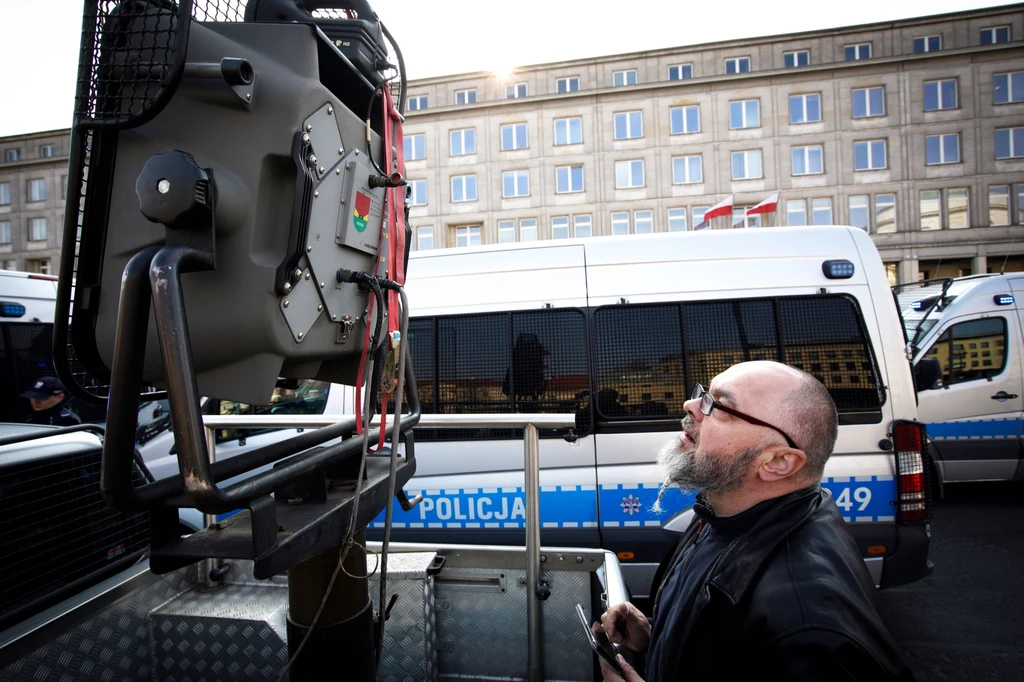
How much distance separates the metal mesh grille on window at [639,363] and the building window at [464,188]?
1345 inches

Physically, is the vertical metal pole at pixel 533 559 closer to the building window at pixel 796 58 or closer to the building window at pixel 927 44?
the building window at pixel 796 58

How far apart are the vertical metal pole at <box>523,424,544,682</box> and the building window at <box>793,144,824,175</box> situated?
37.1 m

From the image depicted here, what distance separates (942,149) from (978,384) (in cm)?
3448

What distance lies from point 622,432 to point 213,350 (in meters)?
2.98

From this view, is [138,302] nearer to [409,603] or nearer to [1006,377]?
[409,603]

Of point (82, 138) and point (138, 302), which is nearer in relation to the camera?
point (138, 302)

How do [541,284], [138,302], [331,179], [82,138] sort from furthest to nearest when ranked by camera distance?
[541,284]
[331,179]
[82,138]
[138,302]

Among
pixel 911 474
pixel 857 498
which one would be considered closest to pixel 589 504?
pixel 857 498

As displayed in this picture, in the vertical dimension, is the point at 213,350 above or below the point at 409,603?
above

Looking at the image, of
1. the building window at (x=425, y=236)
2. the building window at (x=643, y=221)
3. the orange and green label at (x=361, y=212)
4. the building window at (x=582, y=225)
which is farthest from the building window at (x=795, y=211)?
the orange and green label at (x=361, y=212)

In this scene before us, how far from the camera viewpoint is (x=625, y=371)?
3836 mm

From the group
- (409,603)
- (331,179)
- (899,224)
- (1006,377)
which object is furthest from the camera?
(899,224)

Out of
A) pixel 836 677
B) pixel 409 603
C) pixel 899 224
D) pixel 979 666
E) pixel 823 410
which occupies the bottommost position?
pixel 979 666

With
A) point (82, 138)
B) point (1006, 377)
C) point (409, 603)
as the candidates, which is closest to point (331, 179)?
point (82, 138)
